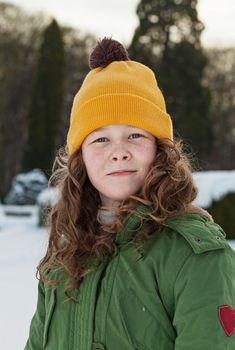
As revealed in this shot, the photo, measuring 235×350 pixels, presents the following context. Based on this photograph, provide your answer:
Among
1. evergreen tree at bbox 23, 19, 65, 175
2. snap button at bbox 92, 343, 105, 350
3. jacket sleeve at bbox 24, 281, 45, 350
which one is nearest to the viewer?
snap button at bbox 92, 343, 105, 350

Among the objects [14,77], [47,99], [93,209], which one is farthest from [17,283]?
[14,77]

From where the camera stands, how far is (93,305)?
129 cm

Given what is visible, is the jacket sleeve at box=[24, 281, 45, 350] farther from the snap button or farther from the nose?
the nose

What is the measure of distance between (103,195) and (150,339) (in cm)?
45

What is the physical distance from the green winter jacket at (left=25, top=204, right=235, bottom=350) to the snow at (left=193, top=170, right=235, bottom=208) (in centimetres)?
734

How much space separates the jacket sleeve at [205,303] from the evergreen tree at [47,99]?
19956 millimetres

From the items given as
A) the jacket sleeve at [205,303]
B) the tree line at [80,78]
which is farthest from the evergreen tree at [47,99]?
the jacket sleeve at [205,303]

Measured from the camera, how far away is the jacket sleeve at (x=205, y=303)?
1138mm

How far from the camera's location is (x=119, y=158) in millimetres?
1406

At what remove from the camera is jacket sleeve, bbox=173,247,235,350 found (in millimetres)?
1138

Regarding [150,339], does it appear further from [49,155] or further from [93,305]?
[49,155]

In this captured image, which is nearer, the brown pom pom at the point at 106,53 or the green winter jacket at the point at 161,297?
the green winter jacket at the point at 161,297

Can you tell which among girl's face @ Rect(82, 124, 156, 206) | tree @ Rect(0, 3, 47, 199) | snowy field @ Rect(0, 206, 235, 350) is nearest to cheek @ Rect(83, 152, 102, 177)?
girl's face @ Rect(82, 124, 156, 206)

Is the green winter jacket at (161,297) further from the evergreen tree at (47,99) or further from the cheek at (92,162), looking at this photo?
the evergreen tree at (47,99)
